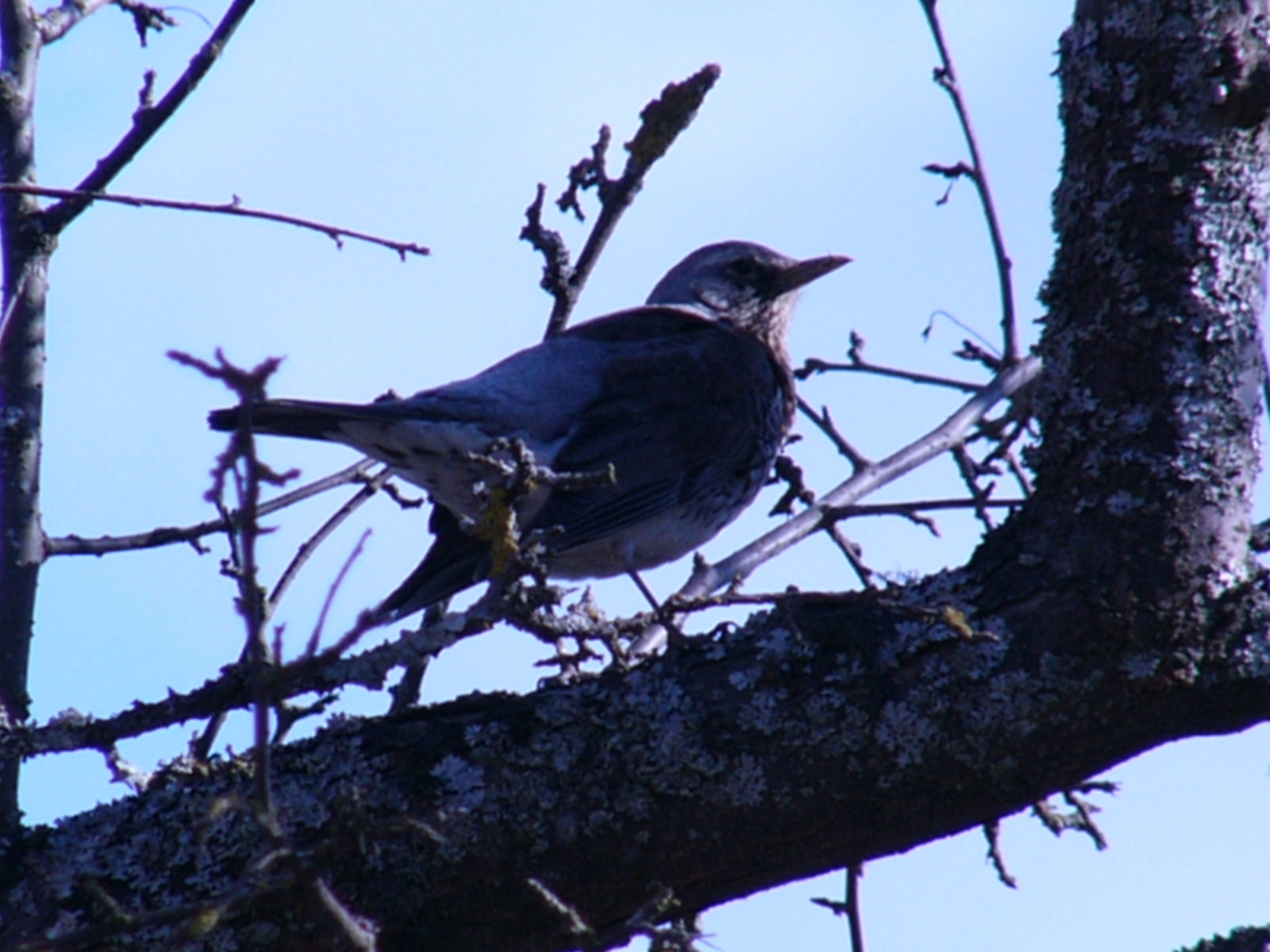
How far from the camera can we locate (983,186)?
4551mm

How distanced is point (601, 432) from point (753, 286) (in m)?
1.96

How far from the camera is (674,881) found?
2916 mm

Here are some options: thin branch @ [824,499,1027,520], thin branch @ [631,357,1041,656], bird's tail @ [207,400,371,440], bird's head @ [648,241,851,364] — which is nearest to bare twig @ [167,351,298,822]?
thin branch @ [824,499,1027,520]

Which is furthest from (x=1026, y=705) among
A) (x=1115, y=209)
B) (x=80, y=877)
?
(x=80, y=877)

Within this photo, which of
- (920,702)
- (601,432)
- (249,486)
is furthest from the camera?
(601,432)

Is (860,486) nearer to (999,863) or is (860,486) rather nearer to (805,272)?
(999,863)

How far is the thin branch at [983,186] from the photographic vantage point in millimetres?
4480

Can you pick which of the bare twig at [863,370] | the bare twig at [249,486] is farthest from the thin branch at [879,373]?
the bare twig at [249,486]

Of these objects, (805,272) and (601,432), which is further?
(805,272)

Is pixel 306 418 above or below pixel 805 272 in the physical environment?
below

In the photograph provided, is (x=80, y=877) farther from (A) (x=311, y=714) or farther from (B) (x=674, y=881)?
(B) (x=674, y=881)

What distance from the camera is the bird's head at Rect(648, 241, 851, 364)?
6.88m

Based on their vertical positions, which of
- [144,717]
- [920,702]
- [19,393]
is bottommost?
[920,702]

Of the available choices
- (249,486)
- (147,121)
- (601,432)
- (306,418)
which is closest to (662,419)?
(601,432)
